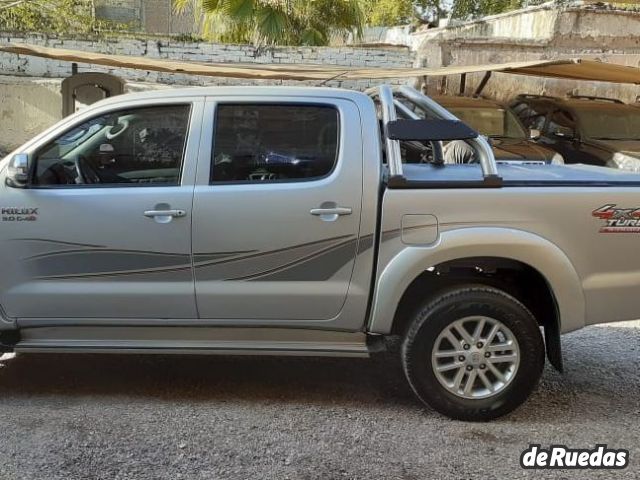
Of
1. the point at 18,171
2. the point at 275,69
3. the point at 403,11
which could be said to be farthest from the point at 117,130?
the point at 403,11

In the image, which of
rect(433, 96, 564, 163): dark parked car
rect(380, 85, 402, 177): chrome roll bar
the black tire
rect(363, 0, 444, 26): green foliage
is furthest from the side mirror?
rect(363, 0, 444, 26): green foliage

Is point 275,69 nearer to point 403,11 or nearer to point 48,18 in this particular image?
point 48,18

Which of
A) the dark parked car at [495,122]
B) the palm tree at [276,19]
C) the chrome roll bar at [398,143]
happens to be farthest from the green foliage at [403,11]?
the chrome roll bar at [398,143]

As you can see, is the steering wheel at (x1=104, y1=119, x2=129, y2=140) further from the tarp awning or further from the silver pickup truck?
the tarp awning

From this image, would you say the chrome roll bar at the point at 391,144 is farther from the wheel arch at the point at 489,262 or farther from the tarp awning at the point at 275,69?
the tarp awning at the point at 275,69

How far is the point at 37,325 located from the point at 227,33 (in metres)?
10.1

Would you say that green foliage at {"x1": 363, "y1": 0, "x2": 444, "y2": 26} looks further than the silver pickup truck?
Yes

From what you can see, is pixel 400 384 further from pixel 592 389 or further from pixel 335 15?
pixel 335 15

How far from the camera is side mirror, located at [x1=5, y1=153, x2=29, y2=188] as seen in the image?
3.79m

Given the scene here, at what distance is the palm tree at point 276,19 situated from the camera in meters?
12.4

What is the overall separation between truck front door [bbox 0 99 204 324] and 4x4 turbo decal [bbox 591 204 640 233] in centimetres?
226

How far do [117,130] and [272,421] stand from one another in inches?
75.1

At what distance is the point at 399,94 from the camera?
15.0 feet

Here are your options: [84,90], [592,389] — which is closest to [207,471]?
[592,389]
